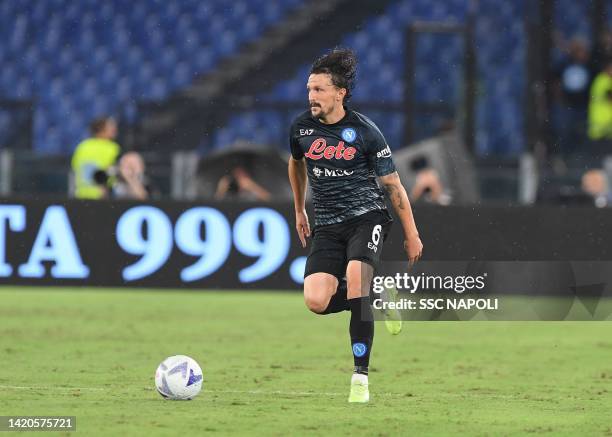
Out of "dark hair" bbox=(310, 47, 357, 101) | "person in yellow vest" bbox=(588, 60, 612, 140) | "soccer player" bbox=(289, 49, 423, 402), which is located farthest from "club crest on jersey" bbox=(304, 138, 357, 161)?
"person in yellow vest" bbox=(588, 60, 612, 140)

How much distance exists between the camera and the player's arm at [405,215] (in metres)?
7.18

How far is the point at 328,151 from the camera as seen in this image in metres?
7.34

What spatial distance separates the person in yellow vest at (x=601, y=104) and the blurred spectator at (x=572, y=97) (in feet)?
0.35

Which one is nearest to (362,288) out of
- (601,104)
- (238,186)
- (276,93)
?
(238,186)

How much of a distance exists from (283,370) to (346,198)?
169 cm

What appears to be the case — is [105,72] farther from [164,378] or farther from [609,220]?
[164,378]

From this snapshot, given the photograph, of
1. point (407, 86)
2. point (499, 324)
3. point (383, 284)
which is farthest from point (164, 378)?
point (407, 86)

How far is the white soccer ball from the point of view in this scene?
6.93 m

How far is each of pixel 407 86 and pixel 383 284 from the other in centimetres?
726

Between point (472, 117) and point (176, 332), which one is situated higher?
point (472, 117)

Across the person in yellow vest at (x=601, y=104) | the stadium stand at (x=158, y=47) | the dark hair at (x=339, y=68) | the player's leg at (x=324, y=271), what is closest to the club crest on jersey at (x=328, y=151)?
the dark hair at (x=339, y=68)

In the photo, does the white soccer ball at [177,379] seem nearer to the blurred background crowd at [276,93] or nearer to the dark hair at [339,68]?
the dark hair at [339,68]

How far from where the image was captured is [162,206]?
46.1 feet

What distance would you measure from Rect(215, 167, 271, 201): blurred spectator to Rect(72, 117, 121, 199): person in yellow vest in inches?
53.5
